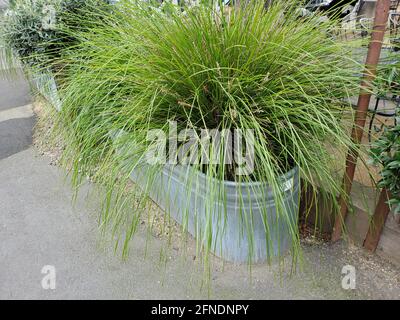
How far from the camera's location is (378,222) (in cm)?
140

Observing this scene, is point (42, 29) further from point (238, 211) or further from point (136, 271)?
point (238, 211)

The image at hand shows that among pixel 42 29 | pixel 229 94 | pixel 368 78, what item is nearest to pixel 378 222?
pixel 368 78

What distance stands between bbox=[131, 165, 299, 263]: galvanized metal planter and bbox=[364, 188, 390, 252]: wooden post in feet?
1.19

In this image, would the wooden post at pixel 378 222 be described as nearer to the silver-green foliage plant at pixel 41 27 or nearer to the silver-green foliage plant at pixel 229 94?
the silver-green foliage plant at pixel 229 94

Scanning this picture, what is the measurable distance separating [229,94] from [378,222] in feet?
2.96

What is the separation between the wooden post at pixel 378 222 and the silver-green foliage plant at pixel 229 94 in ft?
0.64

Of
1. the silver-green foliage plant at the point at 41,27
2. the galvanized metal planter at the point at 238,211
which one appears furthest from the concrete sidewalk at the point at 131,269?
the silver-green foliage plant at the point at 41,27

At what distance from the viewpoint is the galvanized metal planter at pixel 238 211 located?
1.18 metres

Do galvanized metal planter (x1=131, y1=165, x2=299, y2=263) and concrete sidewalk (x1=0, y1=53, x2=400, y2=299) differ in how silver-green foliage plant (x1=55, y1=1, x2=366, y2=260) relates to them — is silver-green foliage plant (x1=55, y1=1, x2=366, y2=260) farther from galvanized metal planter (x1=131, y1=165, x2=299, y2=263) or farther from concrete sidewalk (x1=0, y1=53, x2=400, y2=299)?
concrete sidewalk (x1=0, y1=53, x2=400, y2=299)

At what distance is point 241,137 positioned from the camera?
1194 mm

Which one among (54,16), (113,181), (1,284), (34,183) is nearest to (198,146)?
(113,181)

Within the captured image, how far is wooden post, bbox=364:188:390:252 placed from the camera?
1.33 metres
